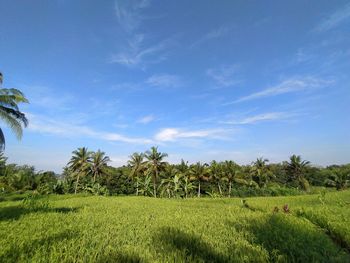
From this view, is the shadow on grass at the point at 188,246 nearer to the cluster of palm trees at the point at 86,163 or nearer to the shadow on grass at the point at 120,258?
the shadow on grass at the point at 120,258

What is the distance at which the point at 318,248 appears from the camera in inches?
228

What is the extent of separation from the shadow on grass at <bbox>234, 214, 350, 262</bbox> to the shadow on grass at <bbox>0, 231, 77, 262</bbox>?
467cm

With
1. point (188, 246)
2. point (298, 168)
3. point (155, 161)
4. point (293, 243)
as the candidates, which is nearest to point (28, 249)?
point (188, 246)

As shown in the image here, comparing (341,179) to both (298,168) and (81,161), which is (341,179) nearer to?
(298,168)

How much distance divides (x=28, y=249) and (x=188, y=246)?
335cm

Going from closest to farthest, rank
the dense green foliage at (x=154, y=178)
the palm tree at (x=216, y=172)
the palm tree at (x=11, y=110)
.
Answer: the palm tree at (x=11, y=110) < the dense green foliage at (x=154, y=178) < the palm tree at (x=216, y=172)

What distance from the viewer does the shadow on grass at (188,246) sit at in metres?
4.94

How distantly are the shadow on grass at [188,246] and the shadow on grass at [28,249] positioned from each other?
239 centimetres

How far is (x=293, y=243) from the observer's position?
592 centimetres

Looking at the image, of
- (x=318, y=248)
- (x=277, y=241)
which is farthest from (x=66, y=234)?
(x=318, y=248)

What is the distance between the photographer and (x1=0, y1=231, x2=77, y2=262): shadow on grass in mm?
4586

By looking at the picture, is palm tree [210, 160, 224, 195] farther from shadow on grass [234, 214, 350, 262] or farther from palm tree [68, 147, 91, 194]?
shadow on grass [234, 214, 350, 262]

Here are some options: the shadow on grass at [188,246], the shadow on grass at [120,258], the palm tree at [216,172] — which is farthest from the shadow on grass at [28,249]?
the palm tree at [216,172]

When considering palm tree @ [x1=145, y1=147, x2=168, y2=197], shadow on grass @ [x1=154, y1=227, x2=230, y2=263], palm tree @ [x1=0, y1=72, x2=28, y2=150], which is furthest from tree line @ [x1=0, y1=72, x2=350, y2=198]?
shadow on grass @ [x1=154, y1=227, x2=230, y2=263]
